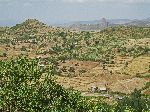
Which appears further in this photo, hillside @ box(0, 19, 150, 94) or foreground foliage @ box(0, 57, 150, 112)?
hillside @ box(0, 19, 150, 94)

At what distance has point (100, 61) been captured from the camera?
529ft

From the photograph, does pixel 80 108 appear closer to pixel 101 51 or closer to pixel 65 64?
pixel 65 64

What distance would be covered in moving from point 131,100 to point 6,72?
43925 mm

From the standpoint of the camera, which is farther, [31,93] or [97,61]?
[97,61]

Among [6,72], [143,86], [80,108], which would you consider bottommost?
[143,86]

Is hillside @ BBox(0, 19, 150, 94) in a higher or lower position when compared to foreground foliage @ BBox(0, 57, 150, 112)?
lower

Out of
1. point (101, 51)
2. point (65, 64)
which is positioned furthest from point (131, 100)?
point (101, 51)

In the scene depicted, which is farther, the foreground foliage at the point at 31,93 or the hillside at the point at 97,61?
the hillside at the point at 97,61

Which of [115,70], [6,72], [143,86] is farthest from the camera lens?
[115,70]

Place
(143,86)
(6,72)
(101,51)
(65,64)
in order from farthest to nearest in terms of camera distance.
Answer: (101,51) → (65,64) → (143,86) → (6,72)

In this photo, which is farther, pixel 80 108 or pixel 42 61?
pixel 42 61

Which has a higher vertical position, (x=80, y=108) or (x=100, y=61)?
(x=80, y=108)

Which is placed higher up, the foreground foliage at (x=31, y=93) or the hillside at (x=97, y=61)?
the foreground foliage at (x=31, y=93)

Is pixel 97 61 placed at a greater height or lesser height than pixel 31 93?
lesser
